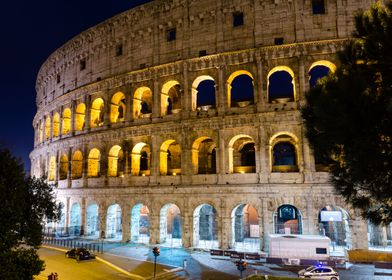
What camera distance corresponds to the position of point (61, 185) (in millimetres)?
33094

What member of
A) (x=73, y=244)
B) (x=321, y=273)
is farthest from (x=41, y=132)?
(x=321, y=273)

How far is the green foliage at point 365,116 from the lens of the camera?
28.6 feet

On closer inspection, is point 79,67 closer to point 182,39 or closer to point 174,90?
point 174,90

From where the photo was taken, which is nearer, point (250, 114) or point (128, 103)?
point (250, 114)

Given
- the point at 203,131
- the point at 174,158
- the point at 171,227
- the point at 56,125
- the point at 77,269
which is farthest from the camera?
the point at 56,125

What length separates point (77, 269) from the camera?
19.1 m

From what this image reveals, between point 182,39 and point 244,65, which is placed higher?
point 182,39

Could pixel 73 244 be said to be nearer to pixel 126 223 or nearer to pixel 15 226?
pixel 126 223

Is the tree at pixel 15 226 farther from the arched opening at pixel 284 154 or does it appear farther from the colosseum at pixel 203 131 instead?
the arched opening at pixel 284 154

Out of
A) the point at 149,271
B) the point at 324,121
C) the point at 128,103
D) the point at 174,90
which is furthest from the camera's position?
the point at 174,90

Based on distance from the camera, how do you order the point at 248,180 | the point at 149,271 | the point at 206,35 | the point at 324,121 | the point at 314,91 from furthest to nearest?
the point at 206,35, the point at 248,180, the point at 149,271, the point at 314,91, the point at 324,121

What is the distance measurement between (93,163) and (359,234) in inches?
886

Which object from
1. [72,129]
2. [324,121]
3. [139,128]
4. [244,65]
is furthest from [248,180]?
[72,129]

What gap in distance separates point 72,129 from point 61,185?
18.5 feet
